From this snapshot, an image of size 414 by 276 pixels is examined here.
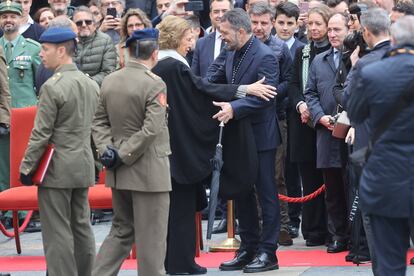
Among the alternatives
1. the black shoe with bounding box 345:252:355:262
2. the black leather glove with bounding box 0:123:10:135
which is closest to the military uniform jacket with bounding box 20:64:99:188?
the black shoe with bounding box 345:252:355:262

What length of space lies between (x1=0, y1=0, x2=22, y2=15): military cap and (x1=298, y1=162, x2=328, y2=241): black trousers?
3821mm

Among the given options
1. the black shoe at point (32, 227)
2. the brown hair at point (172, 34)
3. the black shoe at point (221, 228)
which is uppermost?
the brown hair at point (172, 34)

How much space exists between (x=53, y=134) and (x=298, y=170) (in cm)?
410

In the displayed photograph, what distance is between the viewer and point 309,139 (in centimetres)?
1126

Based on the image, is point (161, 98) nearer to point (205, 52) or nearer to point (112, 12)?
point (205, 52)

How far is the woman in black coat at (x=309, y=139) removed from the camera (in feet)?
37.0

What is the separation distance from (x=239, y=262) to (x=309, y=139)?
1647 millimetres

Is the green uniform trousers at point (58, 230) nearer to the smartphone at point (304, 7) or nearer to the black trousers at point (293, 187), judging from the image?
the black trousers at point (293, 187)

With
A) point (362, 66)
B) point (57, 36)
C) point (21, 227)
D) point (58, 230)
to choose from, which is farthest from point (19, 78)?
point (362, 66)

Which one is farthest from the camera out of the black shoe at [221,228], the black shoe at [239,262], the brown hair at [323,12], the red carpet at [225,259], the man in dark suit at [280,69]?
the black shoe at [221,228]

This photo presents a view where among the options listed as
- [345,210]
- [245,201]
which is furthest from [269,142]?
[345,210]

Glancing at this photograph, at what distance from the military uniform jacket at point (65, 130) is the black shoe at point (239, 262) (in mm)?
1785

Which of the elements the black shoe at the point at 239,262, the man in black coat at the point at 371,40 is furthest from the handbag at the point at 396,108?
the black shoe at the point at 239,262

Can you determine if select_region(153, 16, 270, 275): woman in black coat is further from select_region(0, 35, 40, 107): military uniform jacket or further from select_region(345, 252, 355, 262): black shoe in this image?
select_region(0, 35, 40, 107): military uniform jacket
